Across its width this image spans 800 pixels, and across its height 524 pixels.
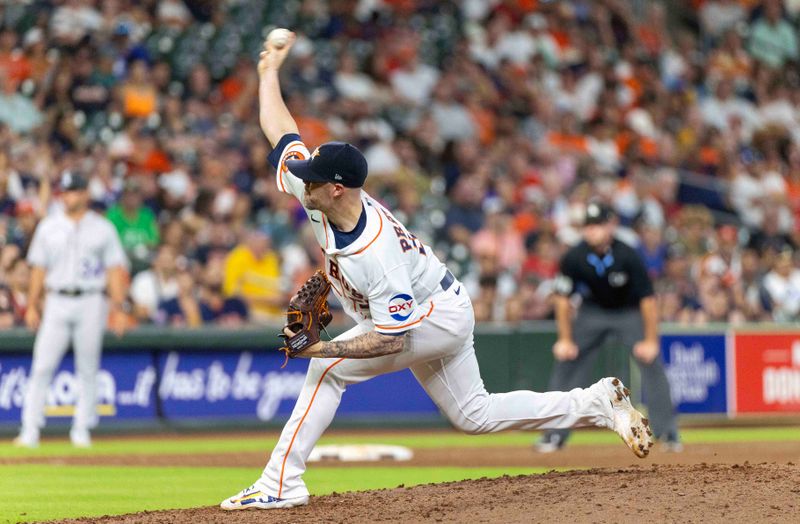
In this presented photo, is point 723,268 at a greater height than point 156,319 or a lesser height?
greater

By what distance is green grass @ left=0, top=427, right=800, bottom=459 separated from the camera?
12594 millimetres

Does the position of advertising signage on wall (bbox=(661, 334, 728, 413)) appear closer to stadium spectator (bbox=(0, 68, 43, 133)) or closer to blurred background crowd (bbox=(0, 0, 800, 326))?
blurred background crowd (bbox=(0, 0, 800, 326))

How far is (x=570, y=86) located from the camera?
2125 centimetres

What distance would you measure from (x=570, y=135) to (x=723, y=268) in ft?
11.5

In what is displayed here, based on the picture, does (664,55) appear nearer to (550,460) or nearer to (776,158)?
(776,158)

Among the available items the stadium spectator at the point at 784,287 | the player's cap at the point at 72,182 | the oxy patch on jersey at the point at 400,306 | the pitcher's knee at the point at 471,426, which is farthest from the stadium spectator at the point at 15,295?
the stadium spectator at the point at 784,287

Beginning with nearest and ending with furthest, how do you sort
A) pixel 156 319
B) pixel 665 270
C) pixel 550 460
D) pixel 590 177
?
pixel 550 460
pixel 156 319
pixel 665 270
pixel 590 177

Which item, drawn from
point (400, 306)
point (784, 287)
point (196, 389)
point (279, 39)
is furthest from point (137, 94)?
point (400, 306)

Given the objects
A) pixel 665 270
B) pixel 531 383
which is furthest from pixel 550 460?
pixel 665 270

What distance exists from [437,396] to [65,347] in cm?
631

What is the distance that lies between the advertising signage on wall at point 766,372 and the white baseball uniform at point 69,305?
7.78 meters

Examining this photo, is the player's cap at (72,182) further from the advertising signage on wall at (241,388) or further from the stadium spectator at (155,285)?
the advertising signage on wall at (241,388)

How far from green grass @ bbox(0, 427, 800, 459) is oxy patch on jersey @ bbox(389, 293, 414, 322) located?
19.3 feet

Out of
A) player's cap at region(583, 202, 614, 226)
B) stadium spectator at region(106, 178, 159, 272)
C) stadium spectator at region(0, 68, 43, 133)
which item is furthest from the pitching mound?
stadium spectator at region(0, 68, 43, 133)
